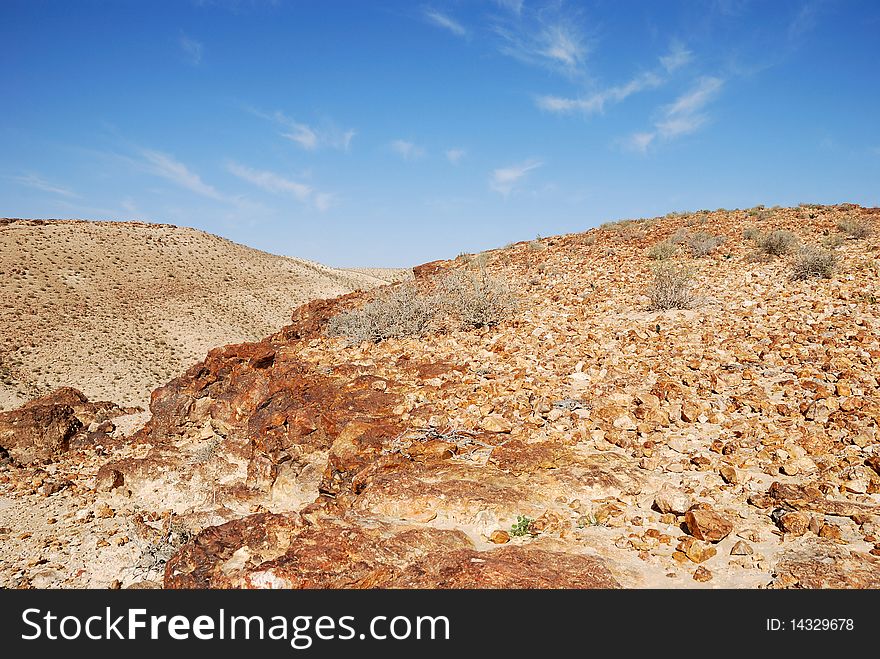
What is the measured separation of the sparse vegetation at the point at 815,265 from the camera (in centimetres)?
1014

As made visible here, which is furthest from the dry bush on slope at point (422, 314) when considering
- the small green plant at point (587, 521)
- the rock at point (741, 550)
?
the rock at point (741, 550)

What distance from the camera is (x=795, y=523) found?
4055 mm

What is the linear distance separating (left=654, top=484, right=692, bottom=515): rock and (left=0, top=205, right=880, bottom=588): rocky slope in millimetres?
21

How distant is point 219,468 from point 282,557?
4.40m

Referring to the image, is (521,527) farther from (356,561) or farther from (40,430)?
(40,430)

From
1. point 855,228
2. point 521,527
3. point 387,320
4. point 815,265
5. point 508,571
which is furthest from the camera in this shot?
point 855,228

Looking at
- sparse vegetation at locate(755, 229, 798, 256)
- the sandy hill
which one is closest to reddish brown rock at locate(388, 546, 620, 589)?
sparse vegetation at locate(755, 229, 798, 256)

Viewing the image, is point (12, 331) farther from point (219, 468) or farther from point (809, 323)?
point (809, 323)

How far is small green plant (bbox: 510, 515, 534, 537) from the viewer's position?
457cm

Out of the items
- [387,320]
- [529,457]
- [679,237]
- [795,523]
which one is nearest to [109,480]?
[387,320]

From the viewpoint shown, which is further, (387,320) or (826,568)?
(387,320)

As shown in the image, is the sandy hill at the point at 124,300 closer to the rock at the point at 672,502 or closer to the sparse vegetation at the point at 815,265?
the rock at the point at 672,502

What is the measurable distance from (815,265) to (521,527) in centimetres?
956
